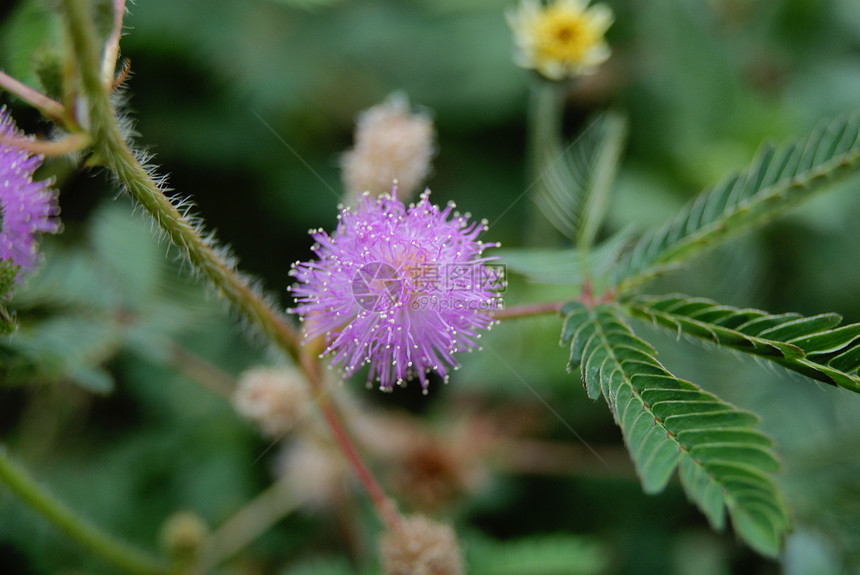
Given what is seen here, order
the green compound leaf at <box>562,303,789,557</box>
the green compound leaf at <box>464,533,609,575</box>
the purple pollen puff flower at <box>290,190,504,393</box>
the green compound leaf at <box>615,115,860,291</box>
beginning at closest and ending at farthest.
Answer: the green compound leaf at <box>562,303,789,557</box> < the purple pollen puff flower at <box>290,190,504,393</box> < the green compound leaf at <box>615,115,860,291</box> < the green compound leaf at <box>464,533,609,575</box>

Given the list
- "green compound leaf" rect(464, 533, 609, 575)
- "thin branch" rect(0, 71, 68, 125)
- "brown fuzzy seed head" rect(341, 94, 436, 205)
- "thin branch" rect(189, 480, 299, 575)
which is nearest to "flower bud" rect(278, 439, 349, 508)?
"thin branch" rect(189, 480, 299, 575)

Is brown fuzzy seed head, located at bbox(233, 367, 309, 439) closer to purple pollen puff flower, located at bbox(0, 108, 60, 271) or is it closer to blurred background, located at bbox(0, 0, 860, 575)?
blurred background, located at bbox(0, 0, 860, 575)

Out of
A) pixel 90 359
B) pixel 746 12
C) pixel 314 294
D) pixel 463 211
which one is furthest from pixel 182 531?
pixel 746 12

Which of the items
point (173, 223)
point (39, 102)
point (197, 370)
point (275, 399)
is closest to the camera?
point (39, 102)

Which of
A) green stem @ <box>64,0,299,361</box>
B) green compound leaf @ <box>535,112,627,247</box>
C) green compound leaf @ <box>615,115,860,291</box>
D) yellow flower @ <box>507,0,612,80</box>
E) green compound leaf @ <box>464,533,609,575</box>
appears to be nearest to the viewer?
green stem @ <box>64,0,299,361</box>
